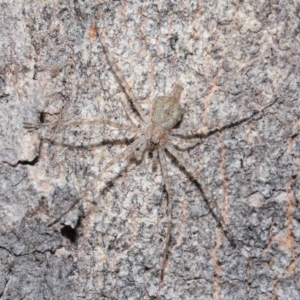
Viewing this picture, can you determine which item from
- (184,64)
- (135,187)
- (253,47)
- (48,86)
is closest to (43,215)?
(135,187)

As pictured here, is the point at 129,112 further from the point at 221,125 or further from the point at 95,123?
the point at 221,125

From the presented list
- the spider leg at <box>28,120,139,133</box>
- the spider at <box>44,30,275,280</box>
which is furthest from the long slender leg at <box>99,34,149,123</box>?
the spider leg at <box>28,120,139,133</box>

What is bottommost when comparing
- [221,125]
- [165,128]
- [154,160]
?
[154,160]

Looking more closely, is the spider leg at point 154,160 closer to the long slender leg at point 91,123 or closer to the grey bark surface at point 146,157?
the grey bark surface at point 146,157

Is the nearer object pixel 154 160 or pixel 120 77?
pixel 120 77

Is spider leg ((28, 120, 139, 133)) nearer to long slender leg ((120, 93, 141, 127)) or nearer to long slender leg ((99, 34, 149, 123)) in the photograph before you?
long slender leg ((120, 93, 141, 127))

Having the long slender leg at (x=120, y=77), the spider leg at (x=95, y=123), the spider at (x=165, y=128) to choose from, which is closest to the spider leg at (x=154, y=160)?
the spider at (x=165, y=128)

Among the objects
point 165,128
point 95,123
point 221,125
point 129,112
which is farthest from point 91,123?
point 221,125
